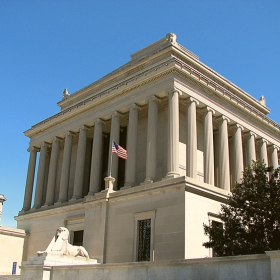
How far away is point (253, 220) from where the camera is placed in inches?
940

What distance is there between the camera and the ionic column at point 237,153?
144ft

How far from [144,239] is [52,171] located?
23178mm

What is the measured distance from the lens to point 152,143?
127ft

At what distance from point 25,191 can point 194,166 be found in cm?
2486

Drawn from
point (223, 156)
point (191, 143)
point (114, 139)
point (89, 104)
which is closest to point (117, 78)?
point (89, 104)

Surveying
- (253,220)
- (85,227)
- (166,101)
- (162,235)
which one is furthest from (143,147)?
(253,220)

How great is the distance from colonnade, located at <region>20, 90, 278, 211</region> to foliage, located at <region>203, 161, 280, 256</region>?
10599mm

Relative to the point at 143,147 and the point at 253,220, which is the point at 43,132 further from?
the point at 253,220

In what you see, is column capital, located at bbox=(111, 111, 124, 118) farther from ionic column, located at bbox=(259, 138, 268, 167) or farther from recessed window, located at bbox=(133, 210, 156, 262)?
ionic column, located at bbox=(259, 138, 268, 167)

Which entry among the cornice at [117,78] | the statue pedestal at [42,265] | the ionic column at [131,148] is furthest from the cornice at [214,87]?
the statue pedestal at [42,265]

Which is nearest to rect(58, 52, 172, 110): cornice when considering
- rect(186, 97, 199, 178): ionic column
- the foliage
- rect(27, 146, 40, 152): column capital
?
rect(186, 97, 199, 178): ionic column

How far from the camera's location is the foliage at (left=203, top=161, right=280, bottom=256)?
22719 millimetres

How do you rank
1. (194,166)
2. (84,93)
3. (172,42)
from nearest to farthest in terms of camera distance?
(194,166) → (172,42) → (84,93)

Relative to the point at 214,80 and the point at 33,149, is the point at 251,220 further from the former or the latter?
the point at 33,149
